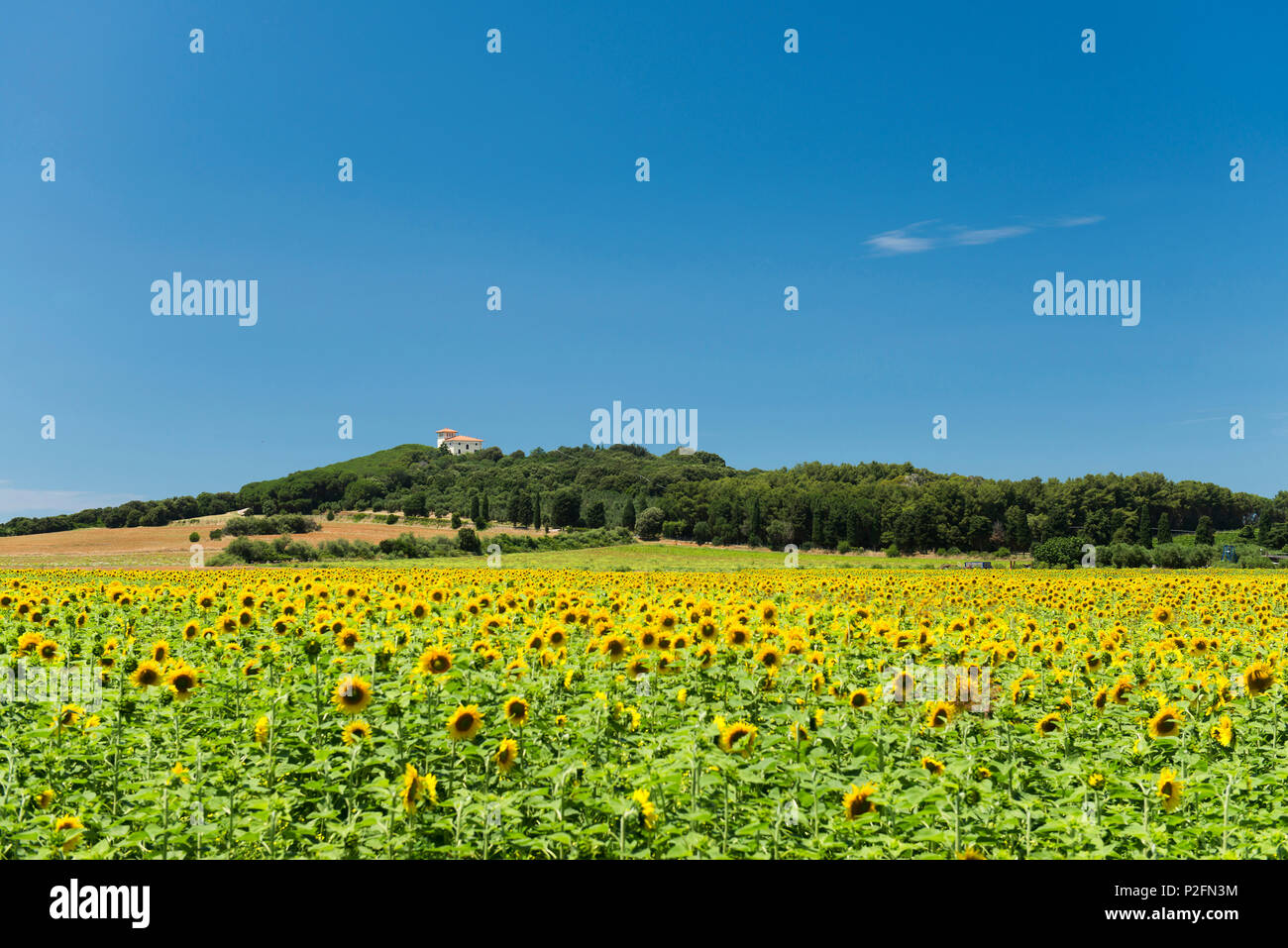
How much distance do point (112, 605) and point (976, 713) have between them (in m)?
12.3

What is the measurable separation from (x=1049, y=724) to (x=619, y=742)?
146 inches

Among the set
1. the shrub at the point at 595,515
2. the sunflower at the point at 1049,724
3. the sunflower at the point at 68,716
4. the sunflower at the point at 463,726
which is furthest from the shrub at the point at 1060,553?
the sunflower at the point at 68,716

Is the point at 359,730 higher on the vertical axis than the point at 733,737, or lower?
lower

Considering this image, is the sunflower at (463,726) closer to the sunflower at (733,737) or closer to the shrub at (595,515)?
the sunflower at (733,737)

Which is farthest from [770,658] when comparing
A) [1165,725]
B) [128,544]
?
[128,544]

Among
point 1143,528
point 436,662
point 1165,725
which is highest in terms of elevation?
point 436,662

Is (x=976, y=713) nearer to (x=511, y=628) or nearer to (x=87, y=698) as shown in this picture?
(x=511, y=628)

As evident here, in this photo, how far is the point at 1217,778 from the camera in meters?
6.14

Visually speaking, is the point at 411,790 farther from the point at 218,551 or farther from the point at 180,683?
the point at 218,551

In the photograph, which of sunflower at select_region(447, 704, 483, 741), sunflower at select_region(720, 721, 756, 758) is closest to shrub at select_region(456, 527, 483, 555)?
sunflower at select_region(447, 704, 483, 741)

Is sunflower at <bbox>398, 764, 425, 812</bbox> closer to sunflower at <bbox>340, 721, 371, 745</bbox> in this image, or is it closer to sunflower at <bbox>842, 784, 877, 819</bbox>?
sunflower at <bbox>340, 721, 371, 745</bbox>

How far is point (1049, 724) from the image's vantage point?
264 inches

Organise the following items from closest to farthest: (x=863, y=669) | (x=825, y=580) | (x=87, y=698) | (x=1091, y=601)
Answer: (x=87, y=698) < (x=863, y=669) < (x=1091, y=601) < (x=825, y=580)
